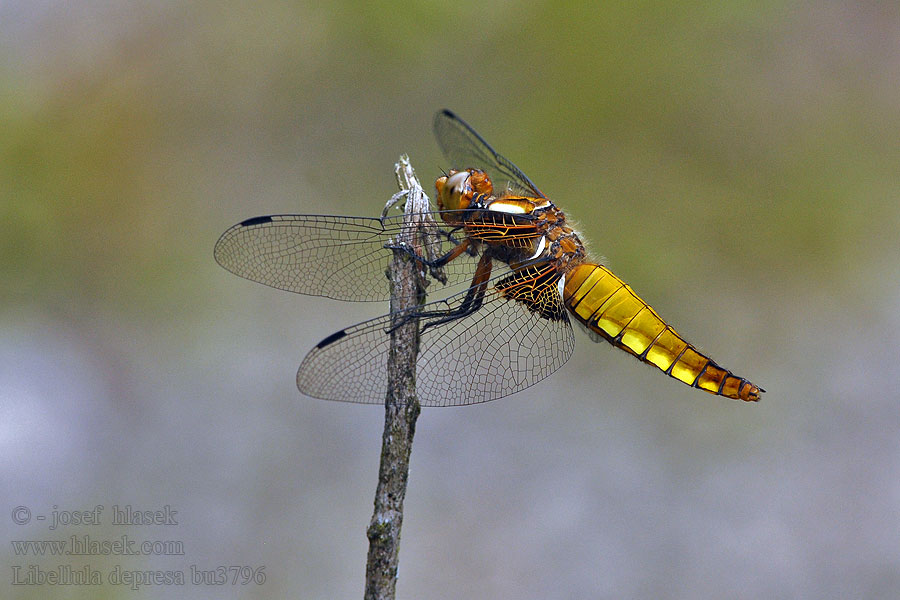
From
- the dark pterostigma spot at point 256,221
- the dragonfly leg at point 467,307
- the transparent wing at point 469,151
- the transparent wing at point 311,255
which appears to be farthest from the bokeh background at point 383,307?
the dark pterostigma spot at point 256,221

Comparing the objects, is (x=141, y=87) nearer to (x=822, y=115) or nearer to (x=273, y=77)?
(x=273, y=77)

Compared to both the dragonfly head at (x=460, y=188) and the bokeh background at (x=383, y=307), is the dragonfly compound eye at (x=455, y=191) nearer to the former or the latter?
the dragonfly head at (x=460, y=188)

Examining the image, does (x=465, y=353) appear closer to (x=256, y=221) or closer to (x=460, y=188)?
(x=460, y=188)

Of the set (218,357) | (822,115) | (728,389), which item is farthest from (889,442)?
(218,357)

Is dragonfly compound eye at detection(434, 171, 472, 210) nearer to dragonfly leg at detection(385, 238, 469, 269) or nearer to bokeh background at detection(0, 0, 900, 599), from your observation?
dragonfly leg at detection(385, 238, 469, 269)

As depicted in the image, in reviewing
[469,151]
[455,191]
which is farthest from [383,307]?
[455,191]

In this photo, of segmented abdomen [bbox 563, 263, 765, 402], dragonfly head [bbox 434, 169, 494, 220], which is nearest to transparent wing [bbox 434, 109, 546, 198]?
dragonfly head [bbox 434, 169, 494, 220]
